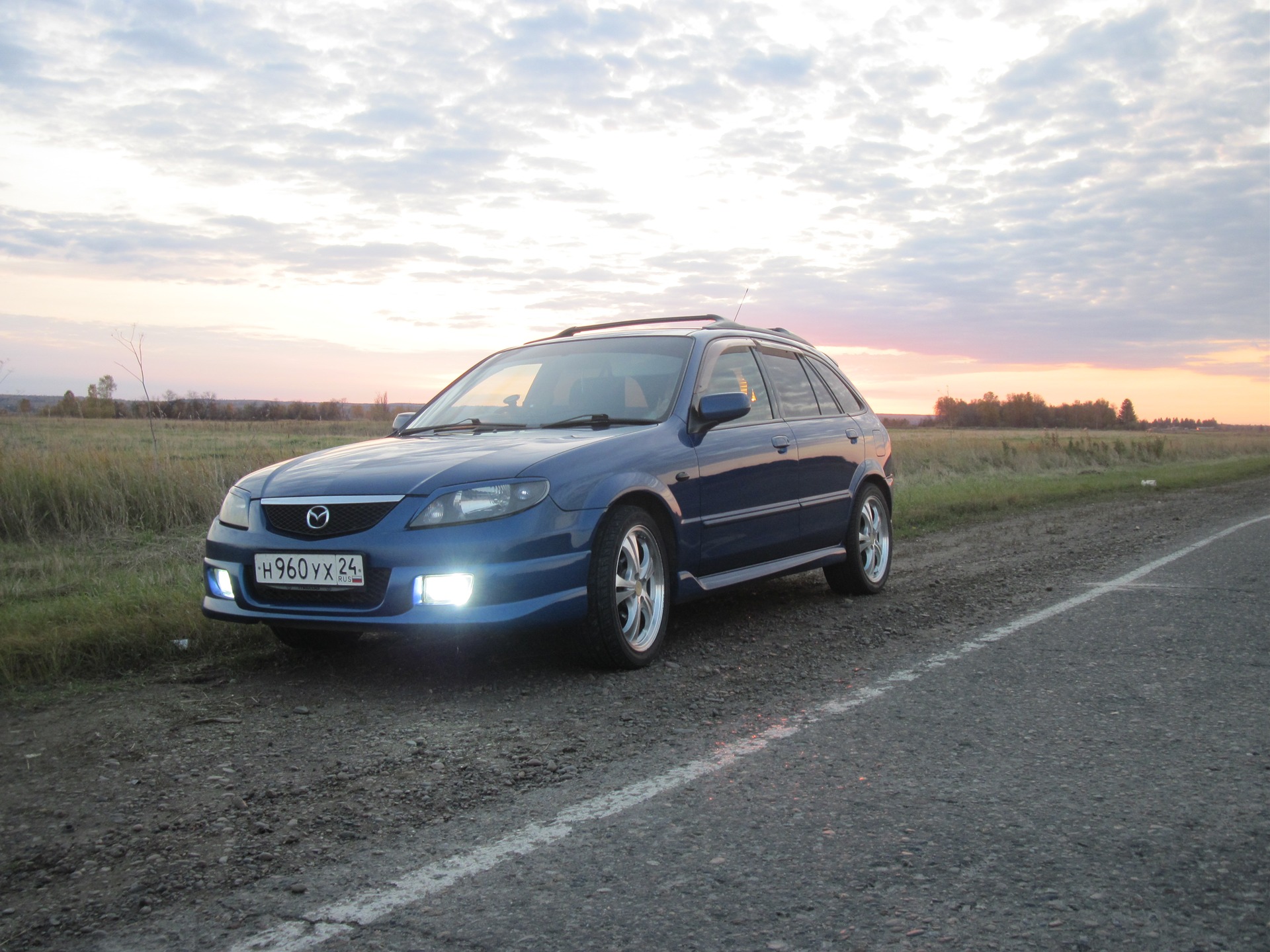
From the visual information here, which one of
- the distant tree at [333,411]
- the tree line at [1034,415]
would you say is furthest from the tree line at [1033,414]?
the distant tree at [333,411]

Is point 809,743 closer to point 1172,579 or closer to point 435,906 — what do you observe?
point 435,906

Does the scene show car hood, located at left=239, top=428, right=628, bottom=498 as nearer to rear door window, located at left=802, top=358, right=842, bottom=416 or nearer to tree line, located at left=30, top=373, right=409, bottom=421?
rear door window, located at left=802, top=358, right=842, bottom=416

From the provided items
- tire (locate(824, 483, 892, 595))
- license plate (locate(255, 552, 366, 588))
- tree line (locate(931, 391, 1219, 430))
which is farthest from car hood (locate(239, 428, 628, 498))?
tree line (locate(931, 391, 1219, 430))

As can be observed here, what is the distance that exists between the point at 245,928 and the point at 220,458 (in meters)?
10.8

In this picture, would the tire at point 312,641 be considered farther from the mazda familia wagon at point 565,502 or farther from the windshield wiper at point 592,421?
the windshield wiper at point 592,421

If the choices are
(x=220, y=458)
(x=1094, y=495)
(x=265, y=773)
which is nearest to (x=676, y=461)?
(x=265, y=773)

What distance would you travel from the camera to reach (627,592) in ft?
16.6

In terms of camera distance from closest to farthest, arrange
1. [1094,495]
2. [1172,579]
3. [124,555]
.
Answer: [1172,579]
[124,555]
[1094,495]

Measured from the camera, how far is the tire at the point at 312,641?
5441 mm

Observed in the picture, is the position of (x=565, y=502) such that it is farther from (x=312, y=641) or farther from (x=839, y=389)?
(x=839, y=389)

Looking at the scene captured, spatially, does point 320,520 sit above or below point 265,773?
above

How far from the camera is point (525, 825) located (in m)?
3.00

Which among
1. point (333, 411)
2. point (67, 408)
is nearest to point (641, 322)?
point (67, 408)

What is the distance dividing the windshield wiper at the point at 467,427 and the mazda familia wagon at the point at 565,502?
15mm
